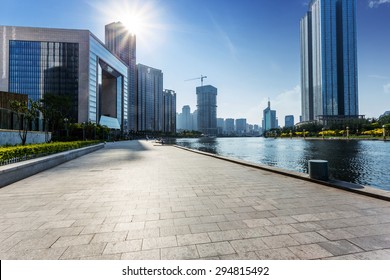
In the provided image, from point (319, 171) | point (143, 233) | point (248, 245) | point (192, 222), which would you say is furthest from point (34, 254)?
point (319, 171)

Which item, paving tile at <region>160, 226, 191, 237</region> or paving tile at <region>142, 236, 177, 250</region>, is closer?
paving tile at <region>142, 236, 177, 250</region>

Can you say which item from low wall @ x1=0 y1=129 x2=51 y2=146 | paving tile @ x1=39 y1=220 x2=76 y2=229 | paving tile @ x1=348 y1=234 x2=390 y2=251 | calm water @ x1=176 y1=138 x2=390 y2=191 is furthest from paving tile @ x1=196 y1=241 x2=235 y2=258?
low wall @ x1=0 y1=129 x2=51 y2=146

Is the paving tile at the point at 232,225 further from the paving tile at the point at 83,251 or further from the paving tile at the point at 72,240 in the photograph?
the paving tile at the point at 72,240

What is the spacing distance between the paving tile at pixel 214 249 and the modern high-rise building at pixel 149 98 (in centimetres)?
17074

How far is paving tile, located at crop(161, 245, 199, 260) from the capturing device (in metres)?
3.11

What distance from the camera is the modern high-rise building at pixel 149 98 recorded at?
173750mm

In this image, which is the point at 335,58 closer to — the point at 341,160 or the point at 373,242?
the point at 341,160

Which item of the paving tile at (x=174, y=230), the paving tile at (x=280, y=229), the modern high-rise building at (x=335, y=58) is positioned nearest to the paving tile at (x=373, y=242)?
the paving tile at (x=280, y=229)

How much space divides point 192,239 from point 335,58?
605ft

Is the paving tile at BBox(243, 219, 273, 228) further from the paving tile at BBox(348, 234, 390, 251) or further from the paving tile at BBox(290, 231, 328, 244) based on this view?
the paving tile at BBox(348, 234, 390, 251)

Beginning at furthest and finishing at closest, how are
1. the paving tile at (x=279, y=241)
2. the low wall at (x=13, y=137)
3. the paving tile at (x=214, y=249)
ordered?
1. the low wall at (x=13, y=137)
2. the paving tile at (x=279, y=241)
3. the paving tile at (x=214, y=249)

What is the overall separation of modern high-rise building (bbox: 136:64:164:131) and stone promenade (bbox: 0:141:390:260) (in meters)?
167
